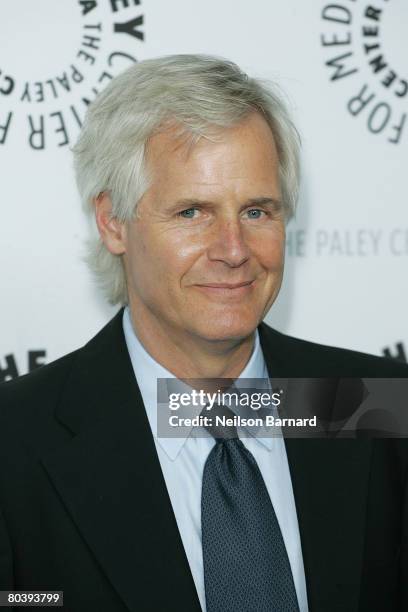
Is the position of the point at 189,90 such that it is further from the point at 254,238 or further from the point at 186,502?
the point at 186,502

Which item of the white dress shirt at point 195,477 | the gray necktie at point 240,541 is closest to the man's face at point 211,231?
the white dress shirt at point 195,477

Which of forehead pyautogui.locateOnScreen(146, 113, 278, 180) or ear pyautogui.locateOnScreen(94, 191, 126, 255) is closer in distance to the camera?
forehead pyautogui.locateOnScreen(146, 113, 278, 180)

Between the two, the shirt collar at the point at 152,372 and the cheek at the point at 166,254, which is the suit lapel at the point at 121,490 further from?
the cheek at the point at 166,254

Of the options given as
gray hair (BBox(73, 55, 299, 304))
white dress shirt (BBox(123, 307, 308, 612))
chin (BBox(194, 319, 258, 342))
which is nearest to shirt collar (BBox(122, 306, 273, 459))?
white dress shirt (BBox(123, 307, 308, 612))

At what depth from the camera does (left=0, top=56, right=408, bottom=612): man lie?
1509 mm

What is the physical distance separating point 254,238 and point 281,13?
71cm

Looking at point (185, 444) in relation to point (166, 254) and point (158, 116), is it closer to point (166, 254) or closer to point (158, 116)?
point (166, 254)

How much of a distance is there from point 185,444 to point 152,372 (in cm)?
15

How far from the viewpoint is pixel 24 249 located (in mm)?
1991

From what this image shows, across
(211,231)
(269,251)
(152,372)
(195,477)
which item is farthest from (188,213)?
(195,477)

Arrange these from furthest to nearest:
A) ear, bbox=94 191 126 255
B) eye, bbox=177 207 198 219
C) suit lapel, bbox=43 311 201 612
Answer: ear, bbox=94 191 126 255
eye, bbox=177 207 198 219
suit lapel, bbox=43 311 201 612

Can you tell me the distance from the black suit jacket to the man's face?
186 millimetres

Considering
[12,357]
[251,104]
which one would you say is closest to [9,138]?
[12,357]

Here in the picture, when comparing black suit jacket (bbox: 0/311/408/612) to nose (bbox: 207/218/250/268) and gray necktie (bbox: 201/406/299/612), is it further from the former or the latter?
nose (bbox: 207/218/250/268)
